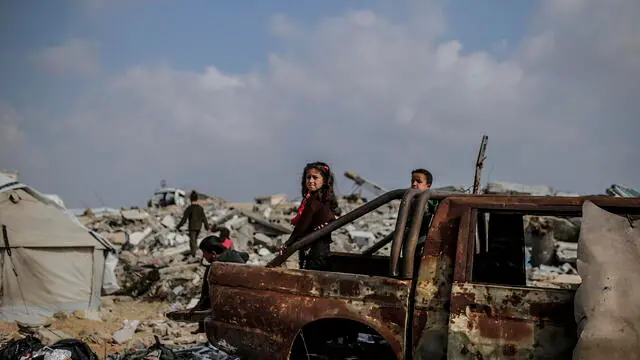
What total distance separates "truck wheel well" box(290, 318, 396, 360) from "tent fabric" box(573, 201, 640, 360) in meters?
1.50

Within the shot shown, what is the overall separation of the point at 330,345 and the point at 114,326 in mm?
4987

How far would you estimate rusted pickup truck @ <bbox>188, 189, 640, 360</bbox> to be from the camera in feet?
9.14

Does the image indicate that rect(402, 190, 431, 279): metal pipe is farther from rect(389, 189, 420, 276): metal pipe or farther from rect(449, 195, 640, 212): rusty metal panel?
rect(449, 195, 640, 212): rusty metal panel

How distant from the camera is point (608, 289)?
8.25ft

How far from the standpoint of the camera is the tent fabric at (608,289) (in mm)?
2424

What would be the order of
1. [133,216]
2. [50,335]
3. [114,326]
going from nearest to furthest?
1. [50,335]
2. [114,326]
3. [133,216]

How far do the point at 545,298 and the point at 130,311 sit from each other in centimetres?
800

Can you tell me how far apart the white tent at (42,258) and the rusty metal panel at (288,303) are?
5.39m

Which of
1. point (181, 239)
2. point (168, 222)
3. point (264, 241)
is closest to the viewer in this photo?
point (264, 241)

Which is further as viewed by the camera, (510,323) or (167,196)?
(167,196)

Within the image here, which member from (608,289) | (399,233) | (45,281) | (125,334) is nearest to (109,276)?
(45,281)

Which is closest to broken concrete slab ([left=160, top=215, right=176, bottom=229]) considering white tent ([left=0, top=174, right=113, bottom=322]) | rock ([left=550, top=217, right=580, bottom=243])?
white tent ([left=0, top=174, right=113, bottom=322])

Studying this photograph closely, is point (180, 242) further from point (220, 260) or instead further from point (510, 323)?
point (510, 323)

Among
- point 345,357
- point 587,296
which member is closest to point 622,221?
point 587,296
